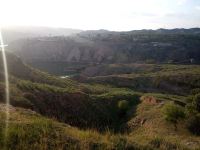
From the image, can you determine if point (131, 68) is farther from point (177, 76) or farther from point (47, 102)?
point (47, 102)

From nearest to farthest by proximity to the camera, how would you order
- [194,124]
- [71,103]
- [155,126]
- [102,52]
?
[194,124] < [155,126] < [71,103] < [102,52]

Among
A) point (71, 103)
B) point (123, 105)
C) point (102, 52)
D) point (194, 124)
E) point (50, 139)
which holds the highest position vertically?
point (50, 139)

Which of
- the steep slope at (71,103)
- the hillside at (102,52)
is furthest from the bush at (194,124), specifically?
the hillside at (102,52)

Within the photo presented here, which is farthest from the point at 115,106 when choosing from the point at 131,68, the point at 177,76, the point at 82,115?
the point at 131,68

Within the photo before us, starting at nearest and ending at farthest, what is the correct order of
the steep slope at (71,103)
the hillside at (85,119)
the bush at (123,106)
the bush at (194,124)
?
the hillside at (85,119), the bush at (194,124), the steep slope at (71,103), the bush at (123,106)

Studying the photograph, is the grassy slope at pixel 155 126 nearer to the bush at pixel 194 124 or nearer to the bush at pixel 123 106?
the bush at pixel 194 124

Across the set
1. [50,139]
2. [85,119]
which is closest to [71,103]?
[85,119]

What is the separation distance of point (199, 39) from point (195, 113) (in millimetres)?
155293

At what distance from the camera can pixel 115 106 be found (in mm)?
44469

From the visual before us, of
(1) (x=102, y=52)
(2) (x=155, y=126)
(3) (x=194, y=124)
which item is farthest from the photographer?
(1) (x=102, y=52)

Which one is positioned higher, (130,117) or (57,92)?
(57,92)

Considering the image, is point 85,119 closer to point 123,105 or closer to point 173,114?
point 123,105

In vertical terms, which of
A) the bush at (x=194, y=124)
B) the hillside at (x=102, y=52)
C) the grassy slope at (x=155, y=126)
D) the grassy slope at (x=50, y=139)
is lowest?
the hillside at (x=102, y=52)

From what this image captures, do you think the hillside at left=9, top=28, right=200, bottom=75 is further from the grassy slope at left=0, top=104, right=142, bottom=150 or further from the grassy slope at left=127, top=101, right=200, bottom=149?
the grassy slope at left=0, top=104, right=142, bottom=150
